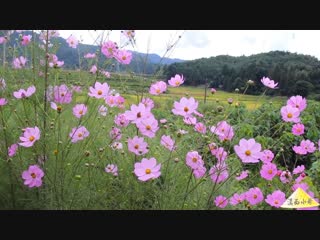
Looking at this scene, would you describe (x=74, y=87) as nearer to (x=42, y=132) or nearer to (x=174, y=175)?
(x=42, y=132)

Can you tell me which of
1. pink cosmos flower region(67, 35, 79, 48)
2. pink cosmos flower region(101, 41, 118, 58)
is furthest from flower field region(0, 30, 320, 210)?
pink cosmos flower region(67, 35, 79, 48)

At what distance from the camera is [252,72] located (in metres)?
2.90

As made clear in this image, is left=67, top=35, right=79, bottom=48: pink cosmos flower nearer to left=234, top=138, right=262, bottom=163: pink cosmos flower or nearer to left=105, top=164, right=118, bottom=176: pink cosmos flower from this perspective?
left=105, top=164, right=118, bottom=176: pink cosmos flower

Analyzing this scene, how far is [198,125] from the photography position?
1796 mm

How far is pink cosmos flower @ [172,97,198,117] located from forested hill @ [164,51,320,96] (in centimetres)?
34

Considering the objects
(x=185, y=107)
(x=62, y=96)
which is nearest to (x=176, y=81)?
(x=185, y=107)

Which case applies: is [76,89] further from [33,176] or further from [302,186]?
[302,186]

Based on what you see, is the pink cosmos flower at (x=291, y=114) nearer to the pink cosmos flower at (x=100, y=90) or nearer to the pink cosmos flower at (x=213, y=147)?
the pink cosmos flower at (x=213, y=147)

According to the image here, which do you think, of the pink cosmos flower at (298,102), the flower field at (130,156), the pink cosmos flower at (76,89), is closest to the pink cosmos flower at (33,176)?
the flower field at (130,156)

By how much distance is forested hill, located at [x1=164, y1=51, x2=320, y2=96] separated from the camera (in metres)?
2.25

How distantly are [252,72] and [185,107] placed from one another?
146cm
